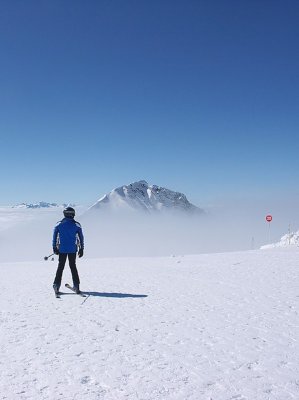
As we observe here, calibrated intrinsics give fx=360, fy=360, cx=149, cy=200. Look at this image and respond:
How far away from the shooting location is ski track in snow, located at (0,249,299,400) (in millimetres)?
4445

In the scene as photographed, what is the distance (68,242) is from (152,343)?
544 centimetres

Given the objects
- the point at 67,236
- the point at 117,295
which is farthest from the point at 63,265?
the point at 117,295

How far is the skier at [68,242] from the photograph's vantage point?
1068cm

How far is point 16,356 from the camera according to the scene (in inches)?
215

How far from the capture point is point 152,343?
20.1 ft

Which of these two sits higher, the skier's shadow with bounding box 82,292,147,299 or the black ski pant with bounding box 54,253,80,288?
the black ski pant with bounding box 54,253,80,288

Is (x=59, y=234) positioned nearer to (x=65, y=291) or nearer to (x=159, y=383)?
(x=65, y=291)

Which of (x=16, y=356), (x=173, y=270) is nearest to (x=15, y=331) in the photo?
(x=16, y=356)

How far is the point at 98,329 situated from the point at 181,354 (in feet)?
6.63

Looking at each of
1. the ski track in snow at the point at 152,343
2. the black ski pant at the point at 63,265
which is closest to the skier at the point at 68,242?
the black ski pant at the point at 63,265

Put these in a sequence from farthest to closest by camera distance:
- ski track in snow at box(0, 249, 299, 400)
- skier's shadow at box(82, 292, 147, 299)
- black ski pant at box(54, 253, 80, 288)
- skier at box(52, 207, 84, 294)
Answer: skier at box(52, 207, 84, 294), black ski pant at box(54, 253, 80, 288), skier's shadow at box(82, 292, 147, 299), ski track in snow at box(0, 249, 299, 400)

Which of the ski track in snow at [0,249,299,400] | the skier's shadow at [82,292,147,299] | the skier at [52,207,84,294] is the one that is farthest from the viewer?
the skier at [52,207,84,294]

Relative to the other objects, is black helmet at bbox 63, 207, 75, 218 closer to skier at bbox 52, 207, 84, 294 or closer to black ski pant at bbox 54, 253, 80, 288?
skier at bbox 52, 207, 84, 294

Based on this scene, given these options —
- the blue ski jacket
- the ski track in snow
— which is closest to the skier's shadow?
the ski track in snow
